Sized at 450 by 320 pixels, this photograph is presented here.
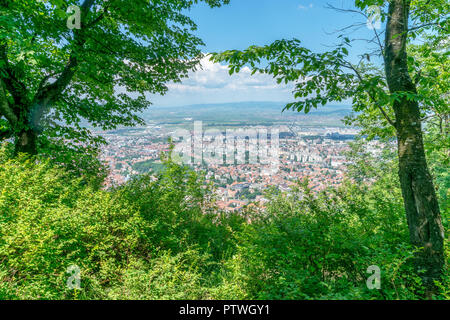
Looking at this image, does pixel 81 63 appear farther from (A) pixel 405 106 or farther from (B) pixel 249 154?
(B) pixel 249 154

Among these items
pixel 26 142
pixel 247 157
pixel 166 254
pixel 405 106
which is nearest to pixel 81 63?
pixel 26 142

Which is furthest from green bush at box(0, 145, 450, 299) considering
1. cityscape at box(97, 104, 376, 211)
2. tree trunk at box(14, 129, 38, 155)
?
cityscape at box(97, 104, 376, 211)

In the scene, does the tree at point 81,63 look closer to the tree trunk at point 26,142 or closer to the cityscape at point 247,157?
the tree trunk at point 26,142

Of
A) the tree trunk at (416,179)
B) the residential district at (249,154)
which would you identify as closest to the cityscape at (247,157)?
the residential district at (249,154)

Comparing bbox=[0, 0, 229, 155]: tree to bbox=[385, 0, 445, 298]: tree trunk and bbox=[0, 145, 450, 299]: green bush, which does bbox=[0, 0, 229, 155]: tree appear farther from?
bbox=[385, 0, 445, 298]: tree trunk

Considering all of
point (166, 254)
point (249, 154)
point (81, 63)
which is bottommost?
point (166, 254)
